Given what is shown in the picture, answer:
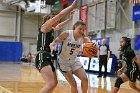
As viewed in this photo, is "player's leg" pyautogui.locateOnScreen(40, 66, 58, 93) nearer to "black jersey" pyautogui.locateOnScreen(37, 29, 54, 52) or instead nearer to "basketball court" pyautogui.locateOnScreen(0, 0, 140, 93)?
"black jersey" pyautogui.locateOnScreen(37, 29, 54, 52)

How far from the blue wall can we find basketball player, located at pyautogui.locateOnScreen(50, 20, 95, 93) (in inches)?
1004

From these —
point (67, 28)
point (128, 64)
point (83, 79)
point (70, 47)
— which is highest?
point (67, 28)

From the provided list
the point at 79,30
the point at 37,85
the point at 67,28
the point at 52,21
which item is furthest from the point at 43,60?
the point at 67,28

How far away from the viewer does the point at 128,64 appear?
763 centimetres

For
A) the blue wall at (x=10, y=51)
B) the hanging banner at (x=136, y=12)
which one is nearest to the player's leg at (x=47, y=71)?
the hanging banner at (x=136, y=12)

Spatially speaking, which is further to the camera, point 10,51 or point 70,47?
point 10,51

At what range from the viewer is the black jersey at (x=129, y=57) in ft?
24.3

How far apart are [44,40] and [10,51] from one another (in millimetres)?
26703

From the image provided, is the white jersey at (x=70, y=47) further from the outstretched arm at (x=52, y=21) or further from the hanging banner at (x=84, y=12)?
the hanging banner at (x=84, y=12)

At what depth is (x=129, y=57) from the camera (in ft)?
24.5

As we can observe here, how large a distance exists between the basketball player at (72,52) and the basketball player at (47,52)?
2.08 feet

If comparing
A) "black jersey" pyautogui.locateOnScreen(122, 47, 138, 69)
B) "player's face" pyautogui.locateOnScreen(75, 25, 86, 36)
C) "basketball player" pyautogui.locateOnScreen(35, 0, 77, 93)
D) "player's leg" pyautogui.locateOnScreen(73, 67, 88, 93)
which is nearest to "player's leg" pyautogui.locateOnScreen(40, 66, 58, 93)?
"basketball player" pyautogui.locateOnScreen(35, 0, 77, 93)

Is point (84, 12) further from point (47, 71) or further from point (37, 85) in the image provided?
point (47, 71)

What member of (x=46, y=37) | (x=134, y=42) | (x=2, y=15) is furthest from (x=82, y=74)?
(x=2, y=15)
